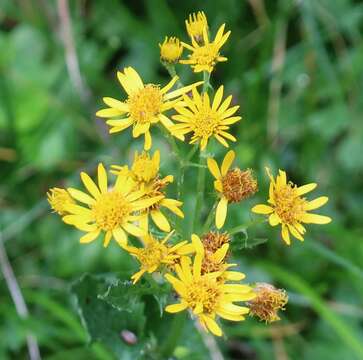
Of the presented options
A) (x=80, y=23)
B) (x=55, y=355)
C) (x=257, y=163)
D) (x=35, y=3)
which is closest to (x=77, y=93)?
(x=80, y=23)

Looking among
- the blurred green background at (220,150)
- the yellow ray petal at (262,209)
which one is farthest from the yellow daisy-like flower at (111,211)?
the blurred green background at (220,150)

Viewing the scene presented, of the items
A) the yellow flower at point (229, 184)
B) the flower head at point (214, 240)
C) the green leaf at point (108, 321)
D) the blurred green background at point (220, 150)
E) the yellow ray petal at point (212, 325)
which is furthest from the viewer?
the blurred green background at point (220, 150)

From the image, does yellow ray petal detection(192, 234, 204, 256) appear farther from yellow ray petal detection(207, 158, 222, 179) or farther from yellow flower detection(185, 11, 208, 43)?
yellow flower detection(185, 11, 208, 43)

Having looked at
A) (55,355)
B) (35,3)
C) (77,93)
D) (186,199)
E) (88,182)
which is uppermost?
(35,3)

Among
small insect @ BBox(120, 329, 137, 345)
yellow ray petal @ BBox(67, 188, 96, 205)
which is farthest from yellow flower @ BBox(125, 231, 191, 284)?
small insect @ BBox(120, 329, 137, 345)

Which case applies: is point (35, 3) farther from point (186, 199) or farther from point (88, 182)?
point (88, 182)

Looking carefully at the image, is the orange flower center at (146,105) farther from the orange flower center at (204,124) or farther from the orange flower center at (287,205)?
the orange flower center at (287,205)

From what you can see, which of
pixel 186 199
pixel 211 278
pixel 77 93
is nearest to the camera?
pixel 211 278
